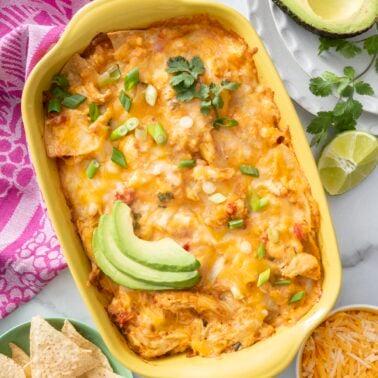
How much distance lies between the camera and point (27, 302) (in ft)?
9.95

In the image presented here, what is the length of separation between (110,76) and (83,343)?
1025 millimetres

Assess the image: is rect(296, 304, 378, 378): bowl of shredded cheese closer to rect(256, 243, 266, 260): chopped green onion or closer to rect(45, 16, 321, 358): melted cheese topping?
rect(45, 16, 321, 358): melted cheese topping

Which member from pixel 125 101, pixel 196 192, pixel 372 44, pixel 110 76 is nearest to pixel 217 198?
pixel 196 192

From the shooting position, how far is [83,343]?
2.92 meters

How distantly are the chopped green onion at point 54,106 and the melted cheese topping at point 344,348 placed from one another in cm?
130

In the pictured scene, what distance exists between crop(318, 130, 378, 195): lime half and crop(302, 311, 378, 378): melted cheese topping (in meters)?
0.50

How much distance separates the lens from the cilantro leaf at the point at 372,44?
112 inches

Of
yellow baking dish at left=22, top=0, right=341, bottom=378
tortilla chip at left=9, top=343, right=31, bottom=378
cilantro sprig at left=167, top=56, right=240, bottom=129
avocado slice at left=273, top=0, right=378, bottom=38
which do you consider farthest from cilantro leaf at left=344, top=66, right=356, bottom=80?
tortilla chip at left=9, top=343, right=31, bottom=378

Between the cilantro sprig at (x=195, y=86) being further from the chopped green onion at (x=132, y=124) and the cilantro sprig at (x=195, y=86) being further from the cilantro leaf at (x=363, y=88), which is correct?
the cilantro leaf at (x=363, y=88)

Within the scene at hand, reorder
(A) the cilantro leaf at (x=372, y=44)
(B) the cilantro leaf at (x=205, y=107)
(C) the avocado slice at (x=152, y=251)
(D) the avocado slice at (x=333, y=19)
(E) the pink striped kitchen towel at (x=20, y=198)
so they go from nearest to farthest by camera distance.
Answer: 1. (C) the avocado slice at (x=152, y=251)
2. (B) the cilantro leaf at (x=205, y=107)
3. (D) the avocado slice at (x=333, y=19)
4. (A) the cilantro leaf at (x=372, y=44)
5. (E) the pink striped kitchen towel at (x=20, y=198)

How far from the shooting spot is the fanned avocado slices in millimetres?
2453

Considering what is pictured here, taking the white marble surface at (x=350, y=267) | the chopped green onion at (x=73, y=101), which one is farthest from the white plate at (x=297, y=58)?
the chopped green onion at (x=73, y=101)

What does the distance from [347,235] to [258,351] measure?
730mm

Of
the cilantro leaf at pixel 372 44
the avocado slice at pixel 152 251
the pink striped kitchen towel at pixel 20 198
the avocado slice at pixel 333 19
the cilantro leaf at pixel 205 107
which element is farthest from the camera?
the pink striped kitchen towel at pixel 20 198
